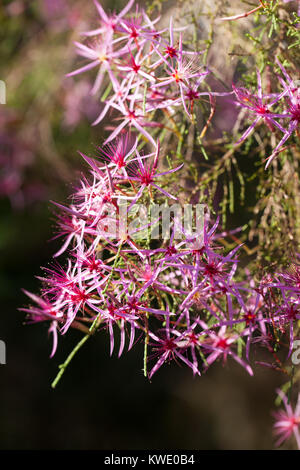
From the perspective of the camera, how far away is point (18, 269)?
6.66ft

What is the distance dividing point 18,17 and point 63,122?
0.37 meters

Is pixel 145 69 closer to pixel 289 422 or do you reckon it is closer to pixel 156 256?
pixel 156 256

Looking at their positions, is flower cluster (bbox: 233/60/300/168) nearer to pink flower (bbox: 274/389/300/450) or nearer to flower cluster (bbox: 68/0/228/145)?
flower cluster (bbox: 68/0/228/145)

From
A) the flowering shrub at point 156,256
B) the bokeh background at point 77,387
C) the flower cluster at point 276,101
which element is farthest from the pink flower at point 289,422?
the bokeh background at point 77,387

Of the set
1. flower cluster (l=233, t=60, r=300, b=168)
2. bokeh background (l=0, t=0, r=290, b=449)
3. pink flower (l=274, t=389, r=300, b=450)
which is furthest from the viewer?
bokeh background (l=0, t=0, r=290, b=449)

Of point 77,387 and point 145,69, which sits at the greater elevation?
point 145,69

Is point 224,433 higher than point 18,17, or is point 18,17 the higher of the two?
point 18,17

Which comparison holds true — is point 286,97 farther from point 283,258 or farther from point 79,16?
point 79,16

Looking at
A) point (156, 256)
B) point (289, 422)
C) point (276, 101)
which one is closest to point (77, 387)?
point (289, 422)

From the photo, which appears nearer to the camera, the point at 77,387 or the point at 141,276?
the point at 141,276

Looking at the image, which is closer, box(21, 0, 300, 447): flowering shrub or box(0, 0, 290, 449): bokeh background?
box(21, 0, 300, 447): flowering shrub

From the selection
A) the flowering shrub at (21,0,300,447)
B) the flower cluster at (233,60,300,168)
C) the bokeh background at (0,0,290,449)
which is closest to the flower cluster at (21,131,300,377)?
the flowering shrub at (21,0,300,447)

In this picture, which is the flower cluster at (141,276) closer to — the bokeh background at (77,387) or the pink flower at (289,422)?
the pink flower at (289,422)
